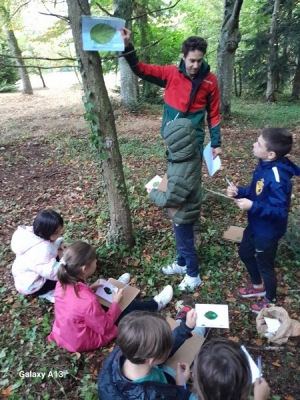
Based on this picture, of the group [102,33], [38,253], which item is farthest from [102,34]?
[38,253]

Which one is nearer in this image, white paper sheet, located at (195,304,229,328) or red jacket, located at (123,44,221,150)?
white paper sheet, located at (195,304,229,328)

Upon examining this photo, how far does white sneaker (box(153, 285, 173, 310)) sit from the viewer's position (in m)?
3.15

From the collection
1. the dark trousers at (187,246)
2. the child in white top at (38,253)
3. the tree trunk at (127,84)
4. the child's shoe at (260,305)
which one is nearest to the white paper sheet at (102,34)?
the child in white top at (38,253)

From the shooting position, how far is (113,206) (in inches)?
145

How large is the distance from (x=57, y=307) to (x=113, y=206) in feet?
4.50

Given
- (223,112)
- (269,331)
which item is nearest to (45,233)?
(269,331)

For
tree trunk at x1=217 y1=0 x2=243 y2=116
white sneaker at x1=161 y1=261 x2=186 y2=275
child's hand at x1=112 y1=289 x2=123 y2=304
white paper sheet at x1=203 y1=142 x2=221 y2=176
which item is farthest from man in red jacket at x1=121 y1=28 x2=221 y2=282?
tree trunk at x1=217 y1=0 x2=243 y2=116

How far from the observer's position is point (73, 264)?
256 cm

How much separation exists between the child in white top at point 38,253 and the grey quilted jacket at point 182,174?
1.07 metres

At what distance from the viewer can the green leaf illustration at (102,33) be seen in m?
2.59

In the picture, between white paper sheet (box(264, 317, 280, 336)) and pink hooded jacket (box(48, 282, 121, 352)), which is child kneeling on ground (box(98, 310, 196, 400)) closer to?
pink hooded jacket (box(48, 282, 121, 352))

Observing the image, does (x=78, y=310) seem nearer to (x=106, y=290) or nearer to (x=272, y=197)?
(x=106, y=290)

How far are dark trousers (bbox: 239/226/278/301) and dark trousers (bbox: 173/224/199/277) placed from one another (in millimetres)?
508

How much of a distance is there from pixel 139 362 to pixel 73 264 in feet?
3.40
